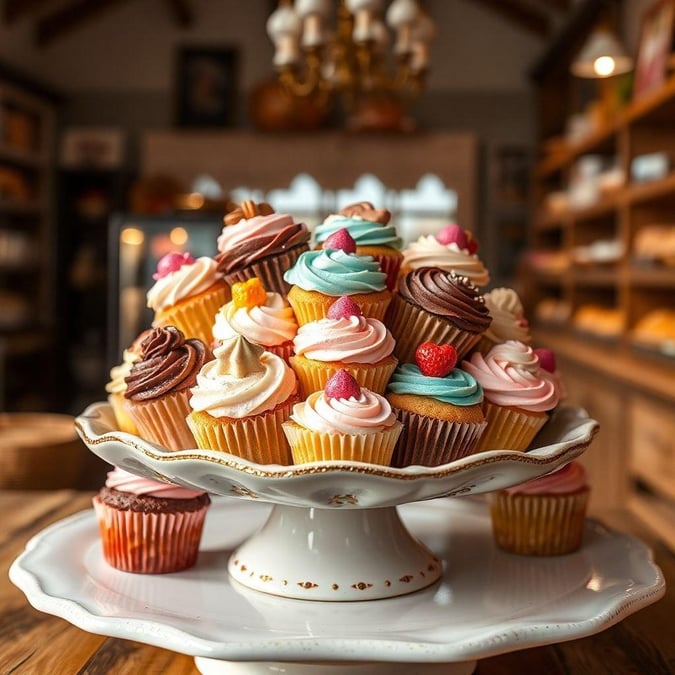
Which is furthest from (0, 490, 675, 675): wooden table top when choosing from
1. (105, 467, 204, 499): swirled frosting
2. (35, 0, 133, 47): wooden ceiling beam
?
(35, 0, 133, 47): wooden ceiling beam

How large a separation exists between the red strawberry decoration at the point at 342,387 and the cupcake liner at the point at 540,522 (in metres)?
0.35

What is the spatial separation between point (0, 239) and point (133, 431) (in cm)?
552

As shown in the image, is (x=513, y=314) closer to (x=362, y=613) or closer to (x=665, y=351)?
(x=362, y=613)

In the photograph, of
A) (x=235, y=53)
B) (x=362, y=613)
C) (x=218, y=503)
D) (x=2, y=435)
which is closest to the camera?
(x=362, y=613)

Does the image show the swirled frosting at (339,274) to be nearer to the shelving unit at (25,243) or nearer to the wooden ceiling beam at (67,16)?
the shelving unit at (25,243)

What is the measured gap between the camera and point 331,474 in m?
0.86

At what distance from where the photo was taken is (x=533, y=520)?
119 cm

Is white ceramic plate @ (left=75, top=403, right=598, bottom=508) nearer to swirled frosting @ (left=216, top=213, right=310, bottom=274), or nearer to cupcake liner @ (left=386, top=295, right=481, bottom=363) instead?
cupcake liner @ (left=386, top=295, right=481, bottom=363)

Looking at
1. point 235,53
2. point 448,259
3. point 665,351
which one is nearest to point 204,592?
point 448,259

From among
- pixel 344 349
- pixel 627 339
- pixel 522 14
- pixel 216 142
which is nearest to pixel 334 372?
pixel 344 349

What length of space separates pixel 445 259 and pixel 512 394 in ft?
0.76

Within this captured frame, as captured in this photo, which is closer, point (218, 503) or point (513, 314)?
point (513, 314)

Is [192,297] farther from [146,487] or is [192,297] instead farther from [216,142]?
[216,142]

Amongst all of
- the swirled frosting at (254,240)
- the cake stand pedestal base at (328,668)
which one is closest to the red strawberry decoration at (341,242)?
the swirled frosting at (254,240)
